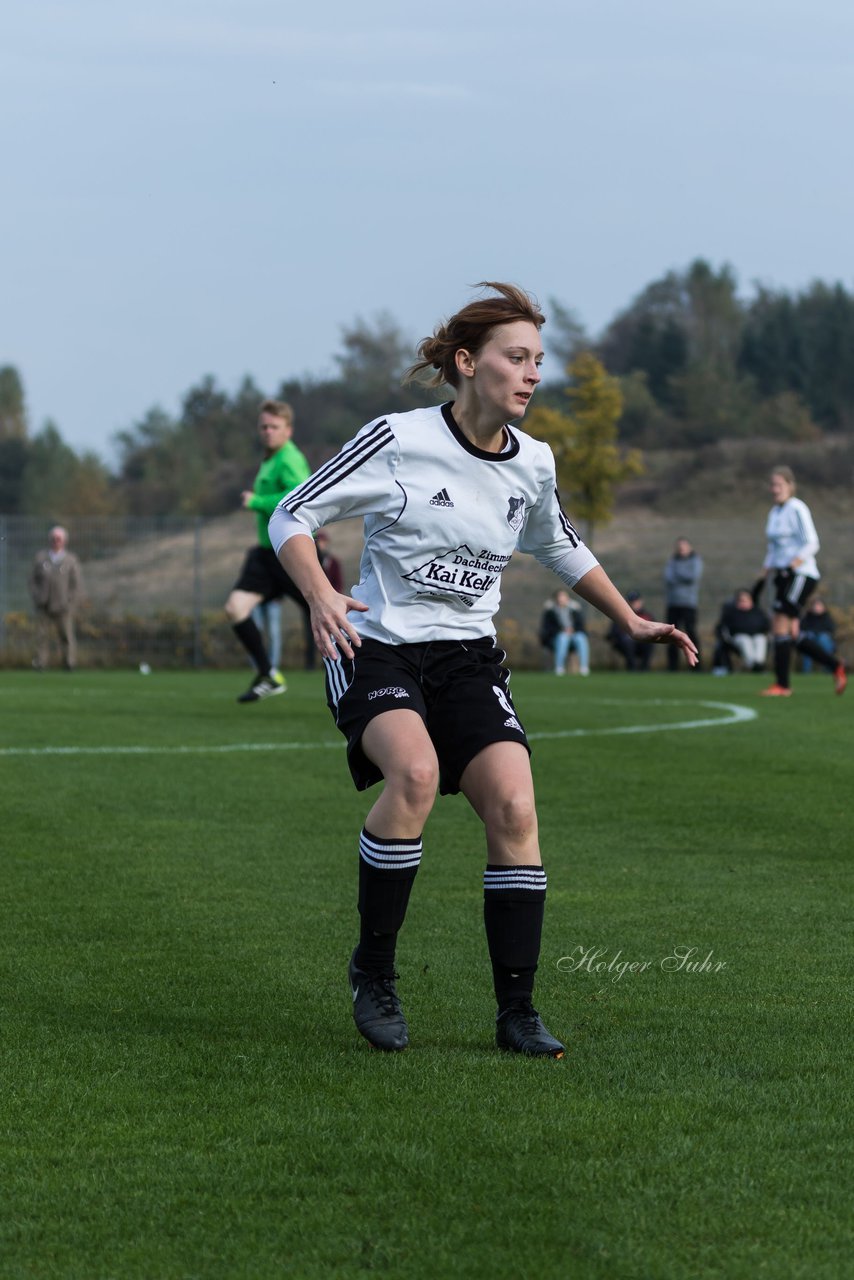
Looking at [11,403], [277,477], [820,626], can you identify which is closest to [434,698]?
[277,477]

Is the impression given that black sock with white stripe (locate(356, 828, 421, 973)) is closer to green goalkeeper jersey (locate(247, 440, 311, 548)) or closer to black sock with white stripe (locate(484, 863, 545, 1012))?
black sock with white stripe (locate(484, 863, 545, 1012))

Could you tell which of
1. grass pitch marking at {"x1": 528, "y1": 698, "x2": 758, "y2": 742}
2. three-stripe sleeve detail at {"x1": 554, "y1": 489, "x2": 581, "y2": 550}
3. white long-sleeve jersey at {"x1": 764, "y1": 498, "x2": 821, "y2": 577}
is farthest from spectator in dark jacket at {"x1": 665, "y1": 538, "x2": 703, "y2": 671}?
three-stripe sleeve detail at {"x1": 554, "y1": 489, "x2": 581, "y2": 550}

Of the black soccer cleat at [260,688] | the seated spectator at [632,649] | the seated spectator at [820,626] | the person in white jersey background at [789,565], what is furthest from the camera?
the seated spectator at [632,649]

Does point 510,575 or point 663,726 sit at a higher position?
point 510,575

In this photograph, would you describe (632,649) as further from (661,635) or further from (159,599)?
(661,635)

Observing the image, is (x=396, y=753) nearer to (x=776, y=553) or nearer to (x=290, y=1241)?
(x=290, y=1241)

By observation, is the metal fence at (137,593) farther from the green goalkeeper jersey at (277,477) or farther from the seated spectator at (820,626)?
the green goalkeeper jersey at (277,477)

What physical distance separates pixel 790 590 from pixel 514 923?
14.2m

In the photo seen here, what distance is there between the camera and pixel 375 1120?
11.5 feet

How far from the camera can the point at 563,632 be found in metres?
28.1

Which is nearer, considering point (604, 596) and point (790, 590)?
point (604, 596)

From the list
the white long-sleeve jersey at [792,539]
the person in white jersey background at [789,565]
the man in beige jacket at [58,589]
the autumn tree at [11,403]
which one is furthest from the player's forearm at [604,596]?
the autumn tree at [11,403]

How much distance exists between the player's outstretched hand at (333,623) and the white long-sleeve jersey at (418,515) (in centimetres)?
21

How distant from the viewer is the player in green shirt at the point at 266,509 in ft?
46.4
